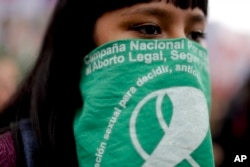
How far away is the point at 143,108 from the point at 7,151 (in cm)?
33

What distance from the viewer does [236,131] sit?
111 inches

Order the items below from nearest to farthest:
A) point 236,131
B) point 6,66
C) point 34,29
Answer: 1. point 236,131
2. point 6,66
3. point 34,29

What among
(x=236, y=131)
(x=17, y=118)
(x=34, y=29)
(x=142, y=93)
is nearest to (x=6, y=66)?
(x=34, y=29)

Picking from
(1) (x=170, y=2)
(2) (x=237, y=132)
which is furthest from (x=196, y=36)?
(2) (x=237, y=132)

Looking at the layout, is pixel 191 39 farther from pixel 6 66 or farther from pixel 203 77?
pixel 6 66

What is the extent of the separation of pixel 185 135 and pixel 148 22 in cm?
31

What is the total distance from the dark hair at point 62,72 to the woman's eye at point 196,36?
7 cm

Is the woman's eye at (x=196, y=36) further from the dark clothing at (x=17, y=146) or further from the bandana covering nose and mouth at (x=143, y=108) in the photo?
the dark clothing at (x=17, y=146)

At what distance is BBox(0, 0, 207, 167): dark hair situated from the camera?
144 centimetres

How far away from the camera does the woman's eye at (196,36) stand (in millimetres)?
1519

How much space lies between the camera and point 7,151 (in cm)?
131

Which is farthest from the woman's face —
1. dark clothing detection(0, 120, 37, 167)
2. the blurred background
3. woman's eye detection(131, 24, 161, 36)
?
the blurred background

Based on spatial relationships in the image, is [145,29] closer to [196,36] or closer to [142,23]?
[142,23]

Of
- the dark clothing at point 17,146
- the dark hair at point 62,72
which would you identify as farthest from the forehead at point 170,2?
the dark clothing at point 17,146
